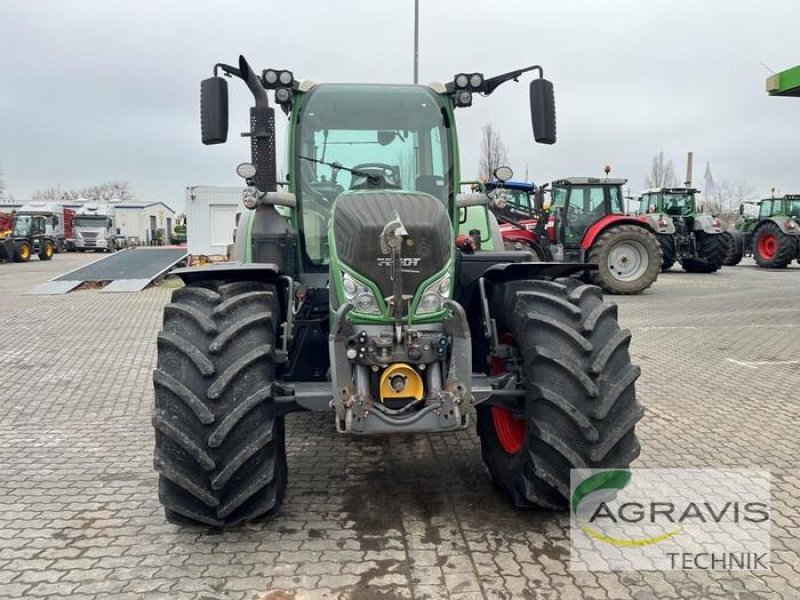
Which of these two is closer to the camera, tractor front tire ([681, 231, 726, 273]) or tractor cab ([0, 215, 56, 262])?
tractor front tire ([681, 231, 726, 273])

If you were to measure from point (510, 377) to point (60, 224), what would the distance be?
4086 centimetres

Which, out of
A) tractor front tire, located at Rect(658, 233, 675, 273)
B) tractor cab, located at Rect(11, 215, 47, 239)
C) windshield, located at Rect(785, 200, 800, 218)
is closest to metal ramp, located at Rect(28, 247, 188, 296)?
tractor cab, located at Rect(11, 215, 47, 239)

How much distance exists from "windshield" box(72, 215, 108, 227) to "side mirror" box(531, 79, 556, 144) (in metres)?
41.2

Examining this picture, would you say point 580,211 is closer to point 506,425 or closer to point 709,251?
point 709,251

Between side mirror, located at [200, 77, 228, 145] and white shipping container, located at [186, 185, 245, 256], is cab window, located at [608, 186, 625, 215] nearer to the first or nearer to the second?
white shipping container, located at [186, 185, 245, 256]

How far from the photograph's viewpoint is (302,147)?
4.63 m

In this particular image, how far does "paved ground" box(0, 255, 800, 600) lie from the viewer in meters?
2.97

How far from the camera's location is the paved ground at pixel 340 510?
2967 millimetres

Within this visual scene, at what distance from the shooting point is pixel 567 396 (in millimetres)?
3268

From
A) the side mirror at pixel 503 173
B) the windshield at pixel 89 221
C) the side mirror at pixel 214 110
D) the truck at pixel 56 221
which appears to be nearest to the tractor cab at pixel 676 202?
the side mirror at pixel 503 173

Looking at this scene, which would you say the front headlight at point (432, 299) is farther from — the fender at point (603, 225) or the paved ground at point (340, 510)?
the fender at point (603, 225)

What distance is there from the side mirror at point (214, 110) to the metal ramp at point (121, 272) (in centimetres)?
1231

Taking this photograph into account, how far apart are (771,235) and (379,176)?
2175cm

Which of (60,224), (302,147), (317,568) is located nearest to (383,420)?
(317,568)
